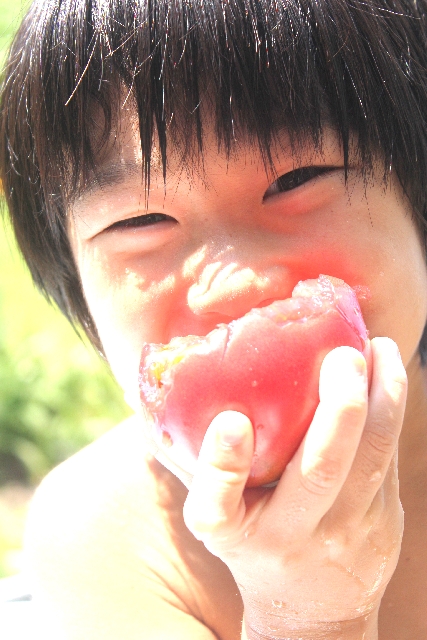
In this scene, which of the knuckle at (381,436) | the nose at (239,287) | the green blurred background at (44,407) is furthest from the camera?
the green blurred background at (44,407)

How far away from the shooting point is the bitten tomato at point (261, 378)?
3.10 feet

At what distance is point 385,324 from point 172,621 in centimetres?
84

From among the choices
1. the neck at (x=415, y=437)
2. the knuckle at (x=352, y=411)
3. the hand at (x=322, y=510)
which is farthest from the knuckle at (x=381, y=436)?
the neck at (x=415, y=437)

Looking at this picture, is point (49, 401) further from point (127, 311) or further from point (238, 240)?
point (238, 240)

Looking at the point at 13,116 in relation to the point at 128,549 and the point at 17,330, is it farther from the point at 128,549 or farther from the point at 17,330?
the point at 17,330

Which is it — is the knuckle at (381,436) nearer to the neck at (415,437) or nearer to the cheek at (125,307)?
the cheek at (125,307)

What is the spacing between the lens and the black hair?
Result: 1173 mm

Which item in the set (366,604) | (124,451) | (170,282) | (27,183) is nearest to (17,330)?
(124,451)

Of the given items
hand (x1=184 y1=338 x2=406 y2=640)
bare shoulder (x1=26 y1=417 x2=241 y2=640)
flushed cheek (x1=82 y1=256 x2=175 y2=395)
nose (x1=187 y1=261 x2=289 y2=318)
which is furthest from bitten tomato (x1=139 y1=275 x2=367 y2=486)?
bare shoulder (x1=26 y1=417 x2=241 y2=640)

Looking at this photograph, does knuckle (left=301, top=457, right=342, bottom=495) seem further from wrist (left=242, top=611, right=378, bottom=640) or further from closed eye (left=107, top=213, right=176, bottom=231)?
closed eye (left=107, top=213, right=176, bottom=231)

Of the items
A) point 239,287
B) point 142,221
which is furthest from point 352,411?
point 142,221

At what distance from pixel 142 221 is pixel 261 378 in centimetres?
47

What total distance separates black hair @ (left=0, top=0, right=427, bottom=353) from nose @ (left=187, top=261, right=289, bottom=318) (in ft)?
0.66

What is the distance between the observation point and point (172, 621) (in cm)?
157
